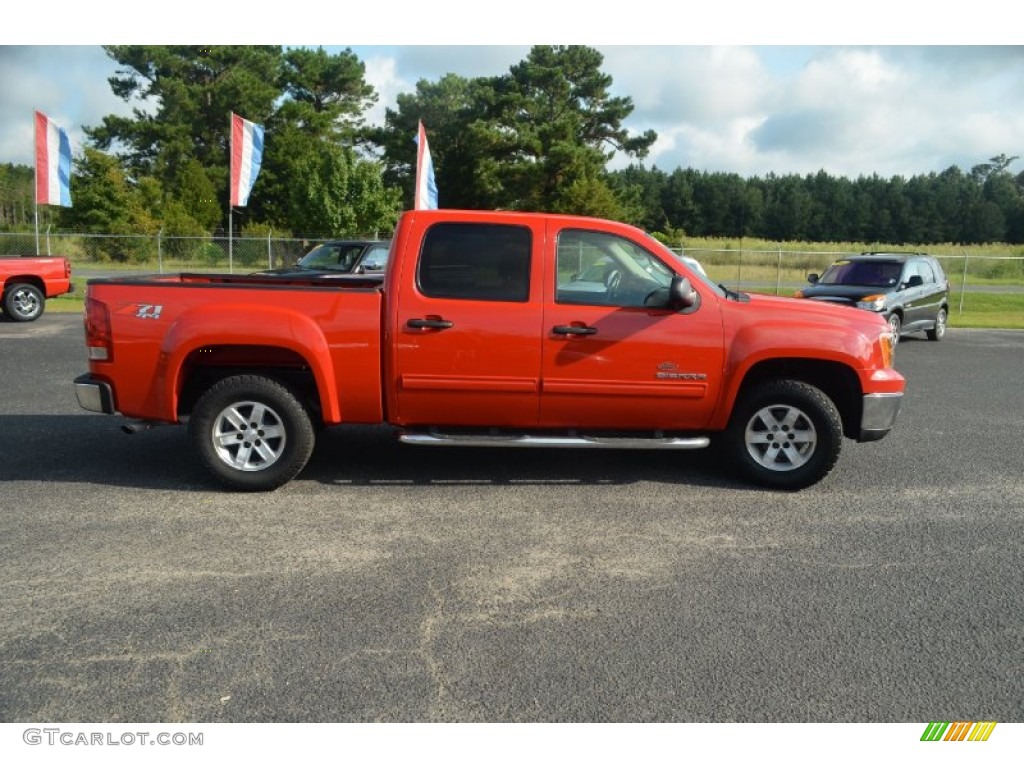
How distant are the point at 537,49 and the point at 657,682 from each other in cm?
4937

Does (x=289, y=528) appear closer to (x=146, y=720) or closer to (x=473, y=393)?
(x=473, y=393)

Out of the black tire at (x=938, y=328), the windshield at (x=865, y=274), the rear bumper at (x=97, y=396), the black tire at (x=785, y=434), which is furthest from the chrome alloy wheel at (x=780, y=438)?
the black tire at (x=938, y=328)

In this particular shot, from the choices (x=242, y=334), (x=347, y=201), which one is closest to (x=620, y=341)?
(x=242, y=334)

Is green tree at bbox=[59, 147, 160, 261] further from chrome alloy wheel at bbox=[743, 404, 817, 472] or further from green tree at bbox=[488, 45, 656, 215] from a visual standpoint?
chrome alloy wheel at bbox=[743, 404, 817, 472]

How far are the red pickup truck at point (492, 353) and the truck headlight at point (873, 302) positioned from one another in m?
8.16

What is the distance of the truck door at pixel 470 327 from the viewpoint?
5.41m

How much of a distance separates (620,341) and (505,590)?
6.79 feet

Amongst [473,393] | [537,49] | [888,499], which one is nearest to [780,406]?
[888,499]

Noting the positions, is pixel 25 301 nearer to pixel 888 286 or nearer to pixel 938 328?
pixel 888 286

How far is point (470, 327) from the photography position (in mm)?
5418

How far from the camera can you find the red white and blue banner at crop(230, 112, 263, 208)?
861 inches

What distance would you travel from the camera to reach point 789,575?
14.0ft

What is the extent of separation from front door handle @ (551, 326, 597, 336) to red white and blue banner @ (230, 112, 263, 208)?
18443mm

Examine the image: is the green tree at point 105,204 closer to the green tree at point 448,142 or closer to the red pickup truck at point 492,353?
the green tree at point 448,142
